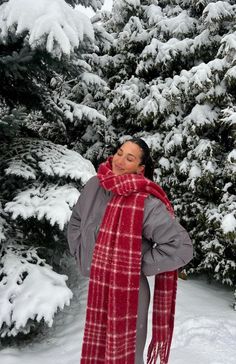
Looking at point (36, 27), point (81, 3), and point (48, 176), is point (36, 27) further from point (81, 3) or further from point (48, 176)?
point (81, 3)

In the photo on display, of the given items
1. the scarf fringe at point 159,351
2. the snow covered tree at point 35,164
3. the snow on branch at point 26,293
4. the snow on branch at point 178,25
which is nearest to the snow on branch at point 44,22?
the snow covered tree at point 35,164

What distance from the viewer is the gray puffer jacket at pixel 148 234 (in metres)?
2.04

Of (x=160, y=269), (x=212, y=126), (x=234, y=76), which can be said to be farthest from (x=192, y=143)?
(x=160, y=269)

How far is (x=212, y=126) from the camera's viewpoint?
538 cm

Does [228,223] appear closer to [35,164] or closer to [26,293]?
[35,164]

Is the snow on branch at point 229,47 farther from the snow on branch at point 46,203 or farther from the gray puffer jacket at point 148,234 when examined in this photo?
the gray puffer jacket at point 148,234

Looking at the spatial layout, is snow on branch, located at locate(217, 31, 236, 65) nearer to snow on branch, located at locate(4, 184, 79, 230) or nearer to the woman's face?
snow on branch, located at locate(4, 184, 79, 230)

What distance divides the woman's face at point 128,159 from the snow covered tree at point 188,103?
107 inches

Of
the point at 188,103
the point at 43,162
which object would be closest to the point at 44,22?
the point at 43,162

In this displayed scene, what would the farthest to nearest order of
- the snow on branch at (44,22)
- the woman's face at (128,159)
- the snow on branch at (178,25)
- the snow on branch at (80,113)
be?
the snow on branch at (178,25) < the snow on branch at (80,113) < the snow on branch at (44,22) < the woman's face at (128,159)

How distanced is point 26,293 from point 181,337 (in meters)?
1.59

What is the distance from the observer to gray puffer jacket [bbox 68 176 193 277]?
2037 mm

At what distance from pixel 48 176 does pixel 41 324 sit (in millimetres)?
1418

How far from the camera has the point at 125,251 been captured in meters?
2.07
